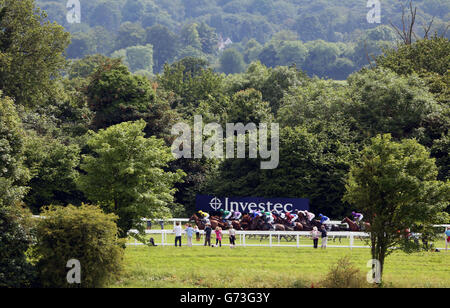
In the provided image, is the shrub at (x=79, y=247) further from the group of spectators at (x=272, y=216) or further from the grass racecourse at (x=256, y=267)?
the group of spectators at (x=272, y=216)

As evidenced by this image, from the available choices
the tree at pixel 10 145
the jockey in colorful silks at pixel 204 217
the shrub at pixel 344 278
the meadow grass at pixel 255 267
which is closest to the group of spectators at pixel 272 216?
the jockey in colorful silks at pixel 204 217

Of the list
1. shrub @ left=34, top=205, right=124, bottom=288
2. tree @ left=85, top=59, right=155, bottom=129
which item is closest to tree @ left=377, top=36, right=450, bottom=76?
tree @ left=85, top=59, right=155, bottom=129

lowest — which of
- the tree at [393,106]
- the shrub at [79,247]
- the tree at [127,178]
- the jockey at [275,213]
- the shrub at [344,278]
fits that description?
the shrub at [344,278]

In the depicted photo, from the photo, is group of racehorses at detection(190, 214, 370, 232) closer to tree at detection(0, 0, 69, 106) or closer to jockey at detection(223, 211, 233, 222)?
jockey at detection(223, 211, 233, 222)

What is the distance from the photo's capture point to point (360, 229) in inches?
1394

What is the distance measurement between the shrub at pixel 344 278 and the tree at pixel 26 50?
103ft

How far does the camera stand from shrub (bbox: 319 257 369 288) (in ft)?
79.4

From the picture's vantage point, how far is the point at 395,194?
25703mm

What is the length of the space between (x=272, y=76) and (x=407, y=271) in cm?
4480

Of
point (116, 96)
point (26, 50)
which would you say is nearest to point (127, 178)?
point (116, 96)

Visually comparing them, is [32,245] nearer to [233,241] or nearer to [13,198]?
[13,198]

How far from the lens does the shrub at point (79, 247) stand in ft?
82.7

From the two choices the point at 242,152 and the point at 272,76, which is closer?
the point at 242,152
